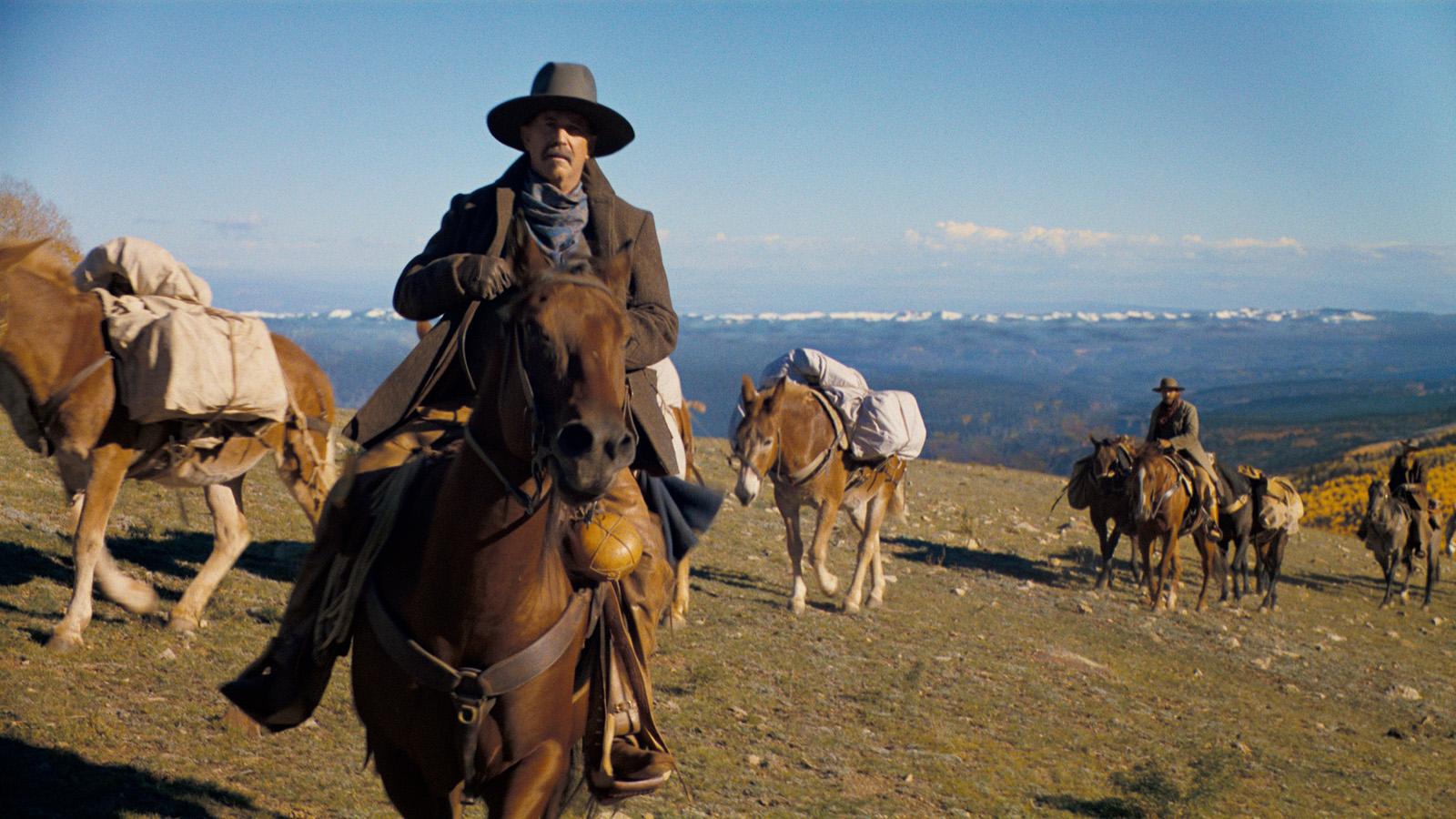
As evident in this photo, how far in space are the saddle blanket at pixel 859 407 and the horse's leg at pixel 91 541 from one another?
607 cm

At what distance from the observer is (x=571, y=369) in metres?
2.09

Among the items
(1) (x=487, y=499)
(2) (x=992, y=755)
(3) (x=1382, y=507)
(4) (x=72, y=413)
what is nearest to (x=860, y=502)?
(2) (x=992, y=755)

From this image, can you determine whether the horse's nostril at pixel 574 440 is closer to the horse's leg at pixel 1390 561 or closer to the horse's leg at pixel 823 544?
the horse's leg at pixel 823 544

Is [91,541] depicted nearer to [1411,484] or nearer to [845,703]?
[845,703]

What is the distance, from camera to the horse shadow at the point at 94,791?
3.87 meters

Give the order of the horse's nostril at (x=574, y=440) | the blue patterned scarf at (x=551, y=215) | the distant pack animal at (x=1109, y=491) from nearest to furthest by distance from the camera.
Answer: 1. the horse's nostril at (x=574, y=440)
2. the blue patterned scarf at (x=551, y=215)
3. the distant pack animal at (x=1109, y=491)

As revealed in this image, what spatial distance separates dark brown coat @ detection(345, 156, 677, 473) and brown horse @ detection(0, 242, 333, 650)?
3.77m

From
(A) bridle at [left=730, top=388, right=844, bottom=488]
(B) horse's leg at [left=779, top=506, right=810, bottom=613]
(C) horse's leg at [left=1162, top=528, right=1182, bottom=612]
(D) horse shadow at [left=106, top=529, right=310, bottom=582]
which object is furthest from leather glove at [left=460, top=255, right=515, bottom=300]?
(C) horse's leg at [left=1162, top=528, right=1182, bottom=612]

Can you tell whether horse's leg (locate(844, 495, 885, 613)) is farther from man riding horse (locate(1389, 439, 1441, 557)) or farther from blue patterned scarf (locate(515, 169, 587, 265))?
man riding horse (locate(1389, 439, 1441, 557))

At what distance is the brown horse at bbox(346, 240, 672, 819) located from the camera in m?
2.10

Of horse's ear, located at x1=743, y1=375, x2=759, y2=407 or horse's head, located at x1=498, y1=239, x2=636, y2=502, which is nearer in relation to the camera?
horse's head, located at x1=498, y1=239, x2=636, y2=502

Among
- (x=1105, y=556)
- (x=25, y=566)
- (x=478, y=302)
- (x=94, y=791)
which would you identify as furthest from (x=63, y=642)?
→ (x=1105, y=556)

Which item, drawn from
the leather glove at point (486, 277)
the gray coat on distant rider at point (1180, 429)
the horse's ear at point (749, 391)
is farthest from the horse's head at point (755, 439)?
the gray coat on distant rider at point (1180, 429)

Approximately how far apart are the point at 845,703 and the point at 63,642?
5.46m
